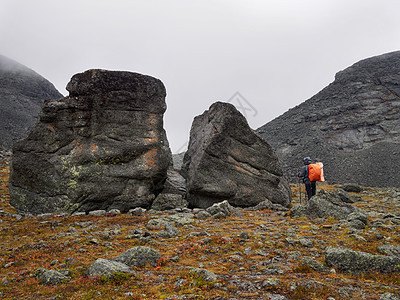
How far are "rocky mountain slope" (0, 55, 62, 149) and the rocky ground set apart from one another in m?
55.0

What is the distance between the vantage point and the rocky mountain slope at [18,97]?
62.6 meters

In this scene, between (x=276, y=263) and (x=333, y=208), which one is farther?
(x=333, y=208)

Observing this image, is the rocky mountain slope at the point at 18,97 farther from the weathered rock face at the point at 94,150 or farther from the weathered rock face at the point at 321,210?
the weathered rock face at the point at 321,210

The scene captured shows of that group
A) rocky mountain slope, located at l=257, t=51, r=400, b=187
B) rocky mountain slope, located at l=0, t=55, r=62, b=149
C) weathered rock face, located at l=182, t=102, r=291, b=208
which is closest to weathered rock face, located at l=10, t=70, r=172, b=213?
weathered rock face, located at l=182, t=102, r=291, b=208

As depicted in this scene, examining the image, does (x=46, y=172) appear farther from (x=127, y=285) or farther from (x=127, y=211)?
(x=127, y=285)

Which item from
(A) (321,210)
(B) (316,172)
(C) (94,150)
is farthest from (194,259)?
(B) (316,172)

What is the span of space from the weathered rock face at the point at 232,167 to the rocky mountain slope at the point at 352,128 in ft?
171

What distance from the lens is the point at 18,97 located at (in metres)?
79.8

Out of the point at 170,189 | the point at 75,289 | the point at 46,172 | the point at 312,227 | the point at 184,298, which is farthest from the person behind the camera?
the point at 170,189

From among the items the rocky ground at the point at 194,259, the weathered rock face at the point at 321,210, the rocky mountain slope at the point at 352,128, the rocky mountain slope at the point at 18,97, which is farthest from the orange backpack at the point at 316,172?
the rocky mountain slope at the point at 18,97

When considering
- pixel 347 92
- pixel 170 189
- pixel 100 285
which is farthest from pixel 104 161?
pixel 347 92

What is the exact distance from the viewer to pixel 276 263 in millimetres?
7355

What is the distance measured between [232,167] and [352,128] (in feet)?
266

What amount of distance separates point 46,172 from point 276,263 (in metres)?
14.8
